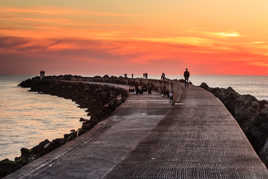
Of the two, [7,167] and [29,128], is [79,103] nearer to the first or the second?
[29,128]

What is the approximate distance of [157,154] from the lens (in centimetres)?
964

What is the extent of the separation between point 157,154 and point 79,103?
32501 millimetres

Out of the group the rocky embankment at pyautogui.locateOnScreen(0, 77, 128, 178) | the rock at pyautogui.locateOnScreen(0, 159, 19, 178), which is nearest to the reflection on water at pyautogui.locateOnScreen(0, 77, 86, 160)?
the rocky embankment at pyautogui.locateOnScreen(0, 77, 128, 178)

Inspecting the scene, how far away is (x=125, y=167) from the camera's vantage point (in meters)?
8.56

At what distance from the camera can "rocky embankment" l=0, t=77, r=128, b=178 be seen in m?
11.0

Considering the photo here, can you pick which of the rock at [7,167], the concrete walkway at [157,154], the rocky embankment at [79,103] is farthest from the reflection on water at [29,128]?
the rock at [7,167]

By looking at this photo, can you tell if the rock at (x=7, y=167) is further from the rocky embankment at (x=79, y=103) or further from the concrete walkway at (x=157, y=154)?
the concrete walkway at (x=157, y=154)

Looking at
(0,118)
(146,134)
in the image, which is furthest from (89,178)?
(0,118)

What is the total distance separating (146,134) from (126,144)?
158 cm

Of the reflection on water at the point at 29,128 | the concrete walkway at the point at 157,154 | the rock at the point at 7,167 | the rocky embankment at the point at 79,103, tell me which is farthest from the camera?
the reflection on water at the point at 29,128

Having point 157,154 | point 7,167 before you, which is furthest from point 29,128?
point 157,154

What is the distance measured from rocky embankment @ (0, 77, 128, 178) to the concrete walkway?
920mm

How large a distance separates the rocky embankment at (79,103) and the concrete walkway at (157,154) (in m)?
0.92

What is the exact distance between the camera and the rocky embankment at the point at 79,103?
36.2 feet
